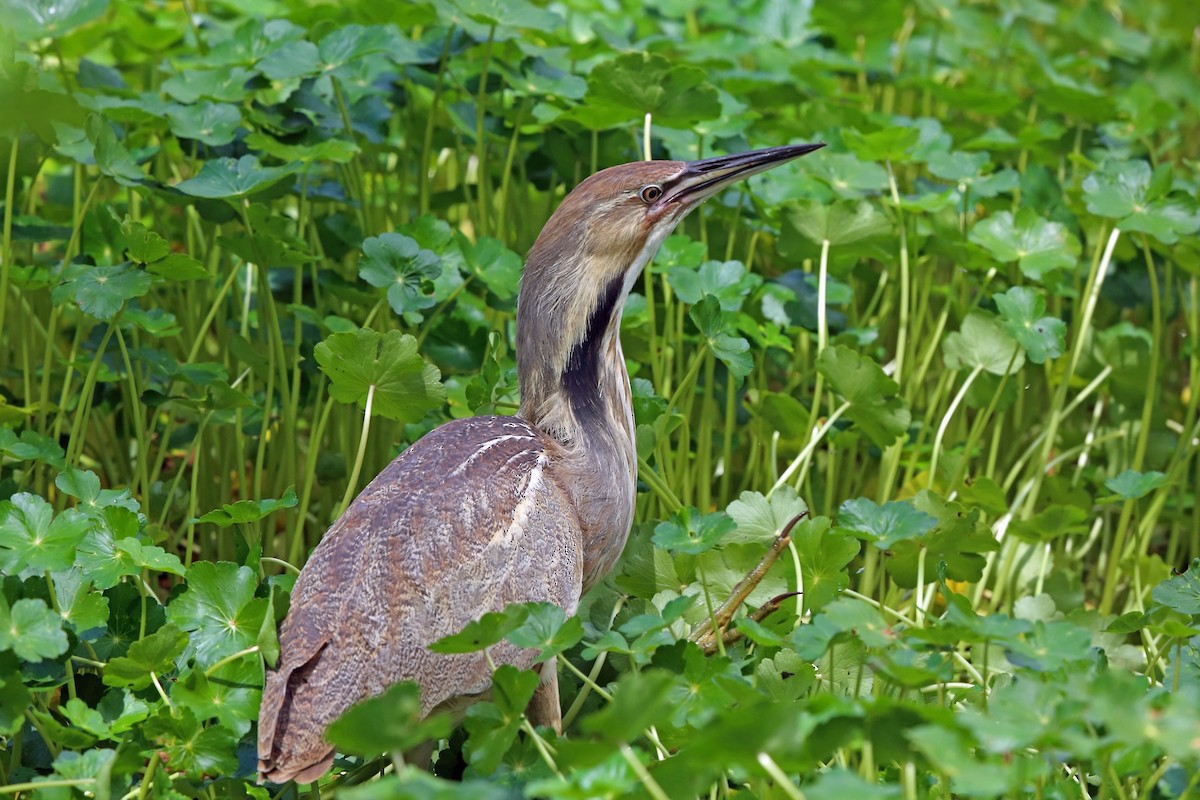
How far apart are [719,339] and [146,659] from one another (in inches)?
64.8

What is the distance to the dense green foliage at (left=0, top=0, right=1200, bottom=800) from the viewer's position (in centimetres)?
259

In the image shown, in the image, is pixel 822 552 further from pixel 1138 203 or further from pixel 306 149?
pixel 306 149

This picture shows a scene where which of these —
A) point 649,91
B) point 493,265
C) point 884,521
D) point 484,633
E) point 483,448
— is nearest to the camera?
point 484,633

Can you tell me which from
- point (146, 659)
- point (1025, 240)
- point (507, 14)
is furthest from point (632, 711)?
point (507, 14)

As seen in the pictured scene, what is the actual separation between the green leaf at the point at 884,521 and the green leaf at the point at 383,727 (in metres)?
1.29

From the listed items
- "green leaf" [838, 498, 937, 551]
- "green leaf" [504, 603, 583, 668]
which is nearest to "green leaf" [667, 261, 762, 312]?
"green leaf" [838, 498, 937, 551]

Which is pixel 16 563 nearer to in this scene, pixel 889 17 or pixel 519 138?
pixel 519 138

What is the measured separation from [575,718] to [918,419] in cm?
190

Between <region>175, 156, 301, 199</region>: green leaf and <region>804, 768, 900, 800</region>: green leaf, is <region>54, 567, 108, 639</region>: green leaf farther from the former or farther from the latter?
<region>804, 768, 900, 800</region>: green leaf

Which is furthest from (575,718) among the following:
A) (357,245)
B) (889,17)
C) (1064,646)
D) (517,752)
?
(889,17)

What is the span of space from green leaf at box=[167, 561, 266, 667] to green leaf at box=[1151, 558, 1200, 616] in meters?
1.95

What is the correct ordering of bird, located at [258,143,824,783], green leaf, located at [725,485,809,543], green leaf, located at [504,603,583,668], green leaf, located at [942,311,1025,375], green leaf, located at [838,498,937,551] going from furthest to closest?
green leaf, located at [942,311,1025,375]
green leaf, located at [725,485,809,543]
green leaf, located at [838,498,937,551]
bird, located at [258,143,824,783]
green leaf, located at [504,603,583,668]

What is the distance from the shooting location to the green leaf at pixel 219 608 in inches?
115

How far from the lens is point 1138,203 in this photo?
4262mm
